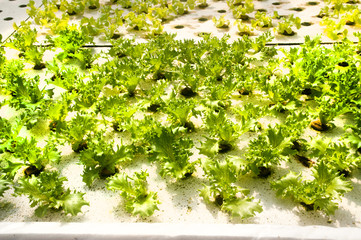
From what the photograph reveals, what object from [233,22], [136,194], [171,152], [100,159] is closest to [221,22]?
[233,22]

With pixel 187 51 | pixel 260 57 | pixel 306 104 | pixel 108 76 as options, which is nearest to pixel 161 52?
pixel 187 51

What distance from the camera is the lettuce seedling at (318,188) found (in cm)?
158

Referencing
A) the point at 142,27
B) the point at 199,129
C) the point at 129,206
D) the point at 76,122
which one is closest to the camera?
the point at 129,206

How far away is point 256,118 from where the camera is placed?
2.10 m

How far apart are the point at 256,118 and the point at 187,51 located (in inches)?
39.0

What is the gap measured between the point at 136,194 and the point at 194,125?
28.1 inches

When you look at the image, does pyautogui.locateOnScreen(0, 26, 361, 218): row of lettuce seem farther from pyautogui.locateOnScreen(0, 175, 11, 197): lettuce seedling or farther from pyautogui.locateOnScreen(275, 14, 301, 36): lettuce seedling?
pyautogui.locateOnScreen(275, 14, 301, 36): lettuce seedling

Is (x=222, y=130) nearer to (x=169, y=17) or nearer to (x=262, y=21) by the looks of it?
(x=262, y=21)

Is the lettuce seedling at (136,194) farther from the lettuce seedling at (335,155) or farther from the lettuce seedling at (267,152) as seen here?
the lettuce seedling at (335,155)

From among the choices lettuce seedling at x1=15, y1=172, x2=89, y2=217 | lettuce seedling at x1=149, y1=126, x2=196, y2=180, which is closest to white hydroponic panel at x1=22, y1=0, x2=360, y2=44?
lettuce seedling at x1=149, y1=126, x2=196, y2=180

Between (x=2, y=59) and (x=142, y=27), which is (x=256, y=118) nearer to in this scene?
(x=142, y=27)

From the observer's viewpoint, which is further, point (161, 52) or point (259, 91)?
point (161, 52)

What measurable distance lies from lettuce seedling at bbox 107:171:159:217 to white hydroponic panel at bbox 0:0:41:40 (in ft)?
8.56

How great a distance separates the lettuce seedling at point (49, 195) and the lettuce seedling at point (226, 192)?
2.13ft
